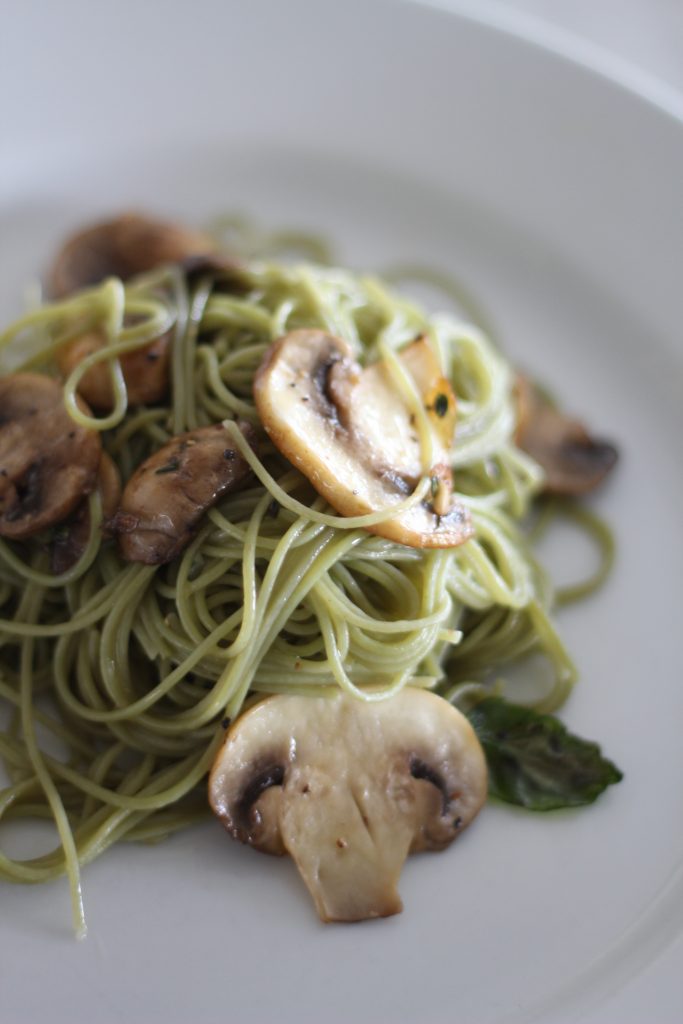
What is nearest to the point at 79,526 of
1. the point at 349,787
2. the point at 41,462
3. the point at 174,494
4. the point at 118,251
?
the point at 41,462

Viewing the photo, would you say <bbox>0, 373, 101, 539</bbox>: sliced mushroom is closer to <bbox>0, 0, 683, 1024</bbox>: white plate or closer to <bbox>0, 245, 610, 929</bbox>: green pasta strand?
<bbox>0, 245, 610, 929</bbox>: green pasta strand

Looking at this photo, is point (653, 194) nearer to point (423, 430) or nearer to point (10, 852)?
point (423, 430)

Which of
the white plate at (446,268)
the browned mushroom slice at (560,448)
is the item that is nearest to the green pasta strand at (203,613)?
the white plate at (446,268)

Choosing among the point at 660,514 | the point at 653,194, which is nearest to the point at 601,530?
the point at 660,514

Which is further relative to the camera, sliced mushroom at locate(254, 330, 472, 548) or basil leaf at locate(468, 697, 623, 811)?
basil leaf at locate(468, 697, 623, 811)

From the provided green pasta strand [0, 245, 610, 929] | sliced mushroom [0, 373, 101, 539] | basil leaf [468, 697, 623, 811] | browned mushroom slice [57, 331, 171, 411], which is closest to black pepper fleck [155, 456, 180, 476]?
green pasta strand [0, 245, 610, 929]

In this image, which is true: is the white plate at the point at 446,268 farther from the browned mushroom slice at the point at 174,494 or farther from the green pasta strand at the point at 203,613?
the browned mushroom slice at the point at 174,494
